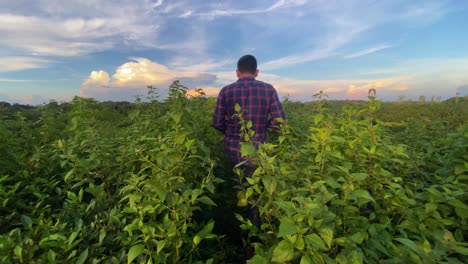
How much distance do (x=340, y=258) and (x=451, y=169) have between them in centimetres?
160

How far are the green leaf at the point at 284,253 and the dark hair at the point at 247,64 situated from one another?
8.93 ft

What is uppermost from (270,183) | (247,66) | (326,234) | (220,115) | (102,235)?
(247,66)

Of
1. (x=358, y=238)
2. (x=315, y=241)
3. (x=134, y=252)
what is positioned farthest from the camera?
(x=134, y=252)

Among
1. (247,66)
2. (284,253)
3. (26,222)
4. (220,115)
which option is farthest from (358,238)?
(247,66)

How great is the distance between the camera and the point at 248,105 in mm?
3592

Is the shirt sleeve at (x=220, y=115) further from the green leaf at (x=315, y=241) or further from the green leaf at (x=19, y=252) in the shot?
the green leaf at (x=315, y=241)

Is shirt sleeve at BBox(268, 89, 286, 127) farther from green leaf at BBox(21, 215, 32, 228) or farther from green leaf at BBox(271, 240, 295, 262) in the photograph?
green leaf at BBox(21, 215, 32, 228)

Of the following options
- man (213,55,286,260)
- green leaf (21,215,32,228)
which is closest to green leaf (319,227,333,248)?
green leaf (21,215,32,228)

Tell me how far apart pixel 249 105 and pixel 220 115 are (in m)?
0.37

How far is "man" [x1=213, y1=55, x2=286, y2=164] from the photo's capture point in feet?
11.7

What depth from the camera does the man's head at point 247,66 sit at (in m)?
3.73

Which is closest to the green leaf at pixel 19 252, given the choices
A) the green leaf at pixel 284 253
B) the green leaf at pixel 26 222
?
the green leaf at pixel 26 222

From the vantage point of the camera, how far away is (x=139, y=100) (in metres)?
3.79

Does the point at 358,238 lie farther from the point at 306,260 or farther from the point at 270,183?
the point at 270,183
